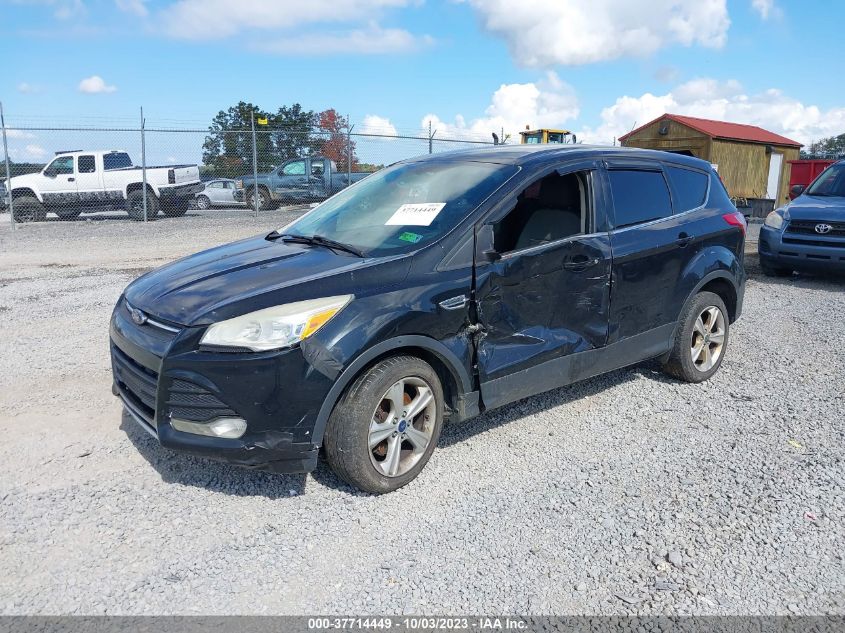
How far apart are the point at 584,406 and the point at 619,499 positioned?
4.24ft

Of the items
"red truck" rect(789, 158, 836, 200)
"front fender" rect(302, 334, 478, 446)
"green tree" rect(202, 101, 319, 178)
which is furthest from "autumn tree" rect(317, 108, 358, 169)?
"front fender" rect(302, 334, 478, 446)

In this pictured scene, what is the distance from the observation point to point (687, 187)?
5.14m

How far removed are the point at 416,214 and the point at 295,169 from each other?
665 inches

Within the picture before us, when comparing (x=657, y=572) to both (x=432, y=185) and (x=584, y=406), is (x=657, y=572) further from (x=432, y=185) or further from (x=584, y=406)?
(x=432, y=185)

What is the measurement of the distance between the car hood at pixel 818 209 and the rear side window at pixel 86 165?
53.1 ft

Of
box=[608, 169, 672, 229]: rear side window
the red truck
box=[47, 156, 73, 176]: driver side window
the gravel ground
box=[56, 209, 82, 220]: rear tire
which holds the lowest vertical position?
the gravel ground

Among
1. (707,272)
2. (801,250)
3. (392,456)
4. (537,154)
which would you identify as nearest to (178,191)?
(801,250)

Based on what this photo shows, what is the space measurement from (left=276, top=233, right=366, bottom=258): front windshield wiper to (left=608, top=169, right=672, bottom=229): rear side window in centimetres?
182

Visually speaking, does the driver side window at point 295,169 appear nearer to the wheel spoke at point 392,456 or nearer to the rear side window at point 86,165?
the rear side window at point 86,165

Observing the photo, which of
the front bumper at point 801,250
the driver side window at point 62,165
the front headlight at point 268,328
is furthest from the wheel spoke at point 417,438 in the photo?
the driver side window at point 62,165

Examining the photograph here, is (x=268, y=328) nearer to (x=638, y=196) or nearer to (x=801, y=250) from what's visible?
(x=638, y=196)

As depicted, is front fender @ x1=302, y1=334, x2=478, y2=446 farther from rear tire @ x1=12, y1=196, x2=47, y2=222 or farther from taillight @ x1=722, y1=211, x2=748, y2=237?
rear tire @ x1=12, y1=196, x2=47, y2=222

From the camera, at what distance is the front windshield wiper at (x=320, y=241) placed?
3756 mm

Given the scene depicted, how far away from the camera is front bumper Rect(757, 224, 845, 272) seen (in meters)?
8.97
